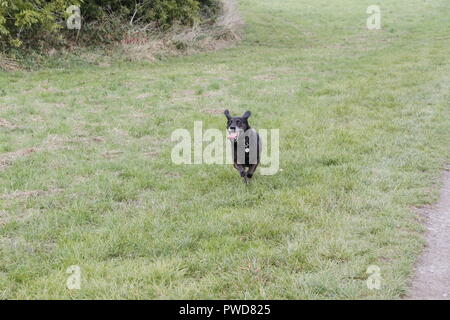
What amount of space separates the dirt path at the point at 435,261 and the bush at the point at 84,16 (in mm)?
14963

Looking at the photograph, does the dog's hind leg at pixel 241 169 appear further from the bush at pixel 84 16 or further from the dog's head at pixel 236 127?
the bush at pixel 84 16

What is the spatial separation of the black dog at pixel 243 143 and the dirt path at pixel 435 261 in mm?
2627

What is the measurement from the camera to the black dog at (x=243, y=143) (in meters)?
7.14

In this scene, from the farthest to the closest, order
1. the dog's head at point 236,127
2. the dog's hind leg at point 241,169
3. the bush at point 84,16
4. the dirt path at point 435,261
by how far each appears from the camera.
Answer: the bush at point 84,16 < the dog's hind leg at point 241,169 < the dog's head at point 236,127 < the dirt path at point 435,261

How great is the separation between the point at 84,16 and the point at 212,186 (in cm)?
1606

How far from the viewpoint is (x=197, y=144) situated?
985 cm

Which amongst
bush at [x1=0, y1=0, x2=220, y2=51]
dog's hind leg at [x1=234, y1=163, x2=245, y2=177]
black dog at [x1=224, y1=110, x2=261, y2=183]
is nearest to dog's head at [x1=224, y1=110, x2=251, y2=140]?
black dog at [x1=224, y1=110, x2=261, y2=183]

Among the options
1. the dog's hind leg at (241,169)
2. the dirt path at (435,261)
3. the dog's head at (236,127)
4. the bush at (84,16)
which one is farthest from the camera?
the bush at (84,16)

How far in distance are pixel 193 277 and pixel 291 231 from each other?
151 cm

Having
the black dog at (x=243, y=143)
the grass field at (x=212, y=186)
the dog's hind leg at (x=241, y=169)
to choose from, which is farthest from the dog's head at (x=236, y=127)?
the grass field at (x=212, y=186)

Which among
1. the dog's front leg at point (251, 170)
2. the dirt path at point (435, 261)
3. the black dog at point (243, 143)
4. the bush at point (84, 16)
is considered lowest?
the dirt path at point (435, 261)

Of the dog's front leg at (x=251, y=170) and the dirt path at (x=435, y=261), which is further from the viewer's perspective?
the dog's front leg at (x=251, y=170)

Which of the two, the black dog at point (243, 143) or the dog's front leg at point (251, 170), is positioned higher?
the black dog at point (243, 143)
